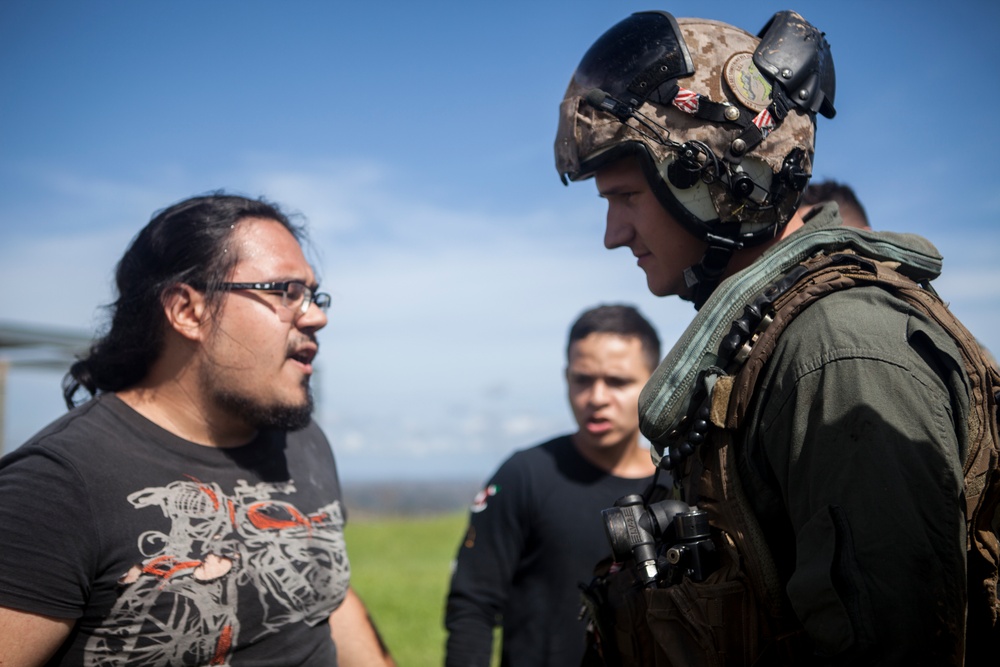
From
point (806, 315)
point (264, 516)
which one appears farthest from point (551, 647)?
point (806, 315)

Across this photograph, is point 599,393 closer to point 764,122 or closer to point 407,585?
point 764,122

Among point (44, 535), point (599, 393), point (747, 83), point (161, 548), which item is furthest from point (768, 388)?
point (599, 393)

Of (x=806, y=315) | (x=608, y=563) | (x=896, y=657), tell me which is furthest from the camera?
(x=608, y=563)

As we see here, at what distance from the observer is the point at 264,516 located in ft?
10.5

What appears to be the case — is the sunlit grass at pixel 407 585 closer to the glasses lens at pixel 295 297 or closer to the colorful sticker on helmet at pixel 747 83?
the glasses lens at pixel 295 297

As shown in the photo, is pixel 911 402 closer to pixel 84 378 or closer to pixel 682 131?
pixel 682 131

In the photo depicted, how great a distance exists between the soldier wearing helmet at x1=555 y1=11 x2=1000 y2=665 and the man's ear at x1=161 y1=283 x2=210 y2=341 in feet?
5.69

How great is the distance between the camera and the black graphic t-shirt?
256 centimetres

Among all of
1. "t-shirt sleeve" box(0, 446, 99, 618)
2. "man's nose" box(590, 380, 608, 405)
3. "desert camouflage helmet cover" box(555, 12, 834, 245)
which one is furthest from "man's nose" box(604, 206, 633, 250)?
"man's nose" box(590, 380, 608, 405)

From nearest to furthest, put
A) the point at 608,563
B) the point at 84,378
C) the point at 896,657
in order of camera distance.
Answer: the point at 896,657, the point at 608,563, the point at 84,378

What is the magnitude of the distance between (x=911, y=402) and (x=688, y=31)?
4.39 ft

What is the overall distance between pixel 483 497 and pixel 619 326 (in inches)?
50.7

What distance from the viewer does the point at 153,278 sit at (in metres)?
3.51

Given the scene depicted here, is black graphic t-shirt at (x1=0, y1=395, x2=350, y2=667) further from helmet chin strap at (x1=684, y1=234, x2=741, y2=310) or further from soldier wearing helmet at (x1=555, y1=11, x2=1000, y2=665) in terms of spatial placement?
helmet chin strap at (x1=684, y1=234, x2=741, y2=310)
